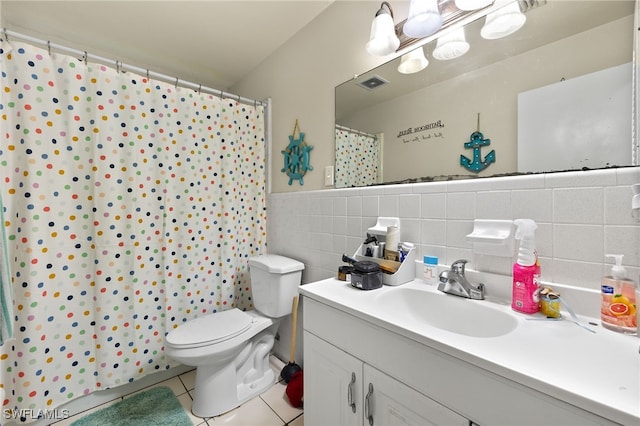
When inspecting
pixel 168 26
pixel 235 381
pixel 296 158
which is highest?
pixel 168 26

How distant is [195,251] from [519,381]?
177 centimetres

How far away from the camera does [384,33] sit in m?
1.16

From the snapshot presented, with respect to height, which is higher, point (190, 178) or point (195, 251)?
point (190, 178)

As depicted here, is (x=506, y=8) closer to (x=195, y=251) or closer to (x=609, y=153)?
(x=609, y=153)

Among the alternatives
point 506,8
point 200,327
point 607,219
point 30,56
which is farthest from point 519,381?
point 30,56

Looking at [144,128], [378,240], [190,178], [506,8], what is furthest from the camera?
[190,178]

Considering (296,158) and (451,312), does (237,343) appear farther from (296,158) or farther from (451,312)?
(296,158)

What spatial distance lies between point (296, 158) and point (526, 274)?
55.6 inches

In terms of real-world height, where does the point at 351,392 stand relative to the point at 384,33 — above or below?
below

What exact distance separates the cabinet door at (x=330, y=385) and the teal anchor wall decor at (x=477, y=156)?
2.67 ft

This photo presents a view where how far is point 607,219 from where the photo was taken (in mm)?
726

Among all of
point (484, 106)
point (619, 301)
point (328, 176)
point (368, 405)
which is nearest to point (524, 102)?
point (484, 106)

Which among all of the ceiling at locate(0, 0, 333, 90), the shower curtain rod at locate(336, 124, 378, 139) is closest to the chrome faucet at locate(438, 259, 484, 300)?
the shower curtain rod at locate(336, 124, 378, 139)

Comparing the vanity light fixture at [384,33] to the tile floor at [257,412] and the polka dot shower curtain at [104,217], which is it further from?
the tile floor at [257,412]
